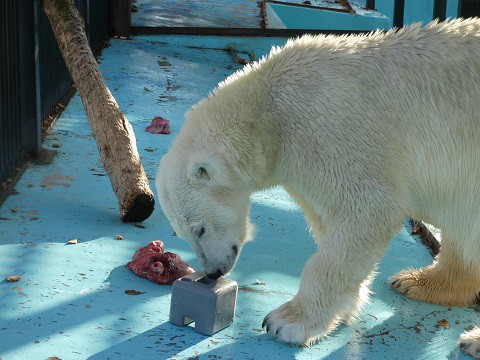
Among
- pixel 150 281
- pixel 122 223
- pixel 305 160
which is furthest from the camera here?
pixel 122 223

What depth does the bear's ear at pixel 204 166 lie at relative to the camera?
3.32 m

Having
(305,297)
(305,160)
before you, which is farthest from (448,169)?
(305,297)

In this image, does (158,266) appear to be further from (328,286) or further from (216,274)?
(328,286)

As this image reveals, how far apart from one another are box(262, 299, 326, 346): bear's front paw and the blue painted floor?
4 centimetres

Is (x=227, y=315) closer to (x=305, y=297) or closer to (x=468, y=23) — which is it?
(x=305, y=297)

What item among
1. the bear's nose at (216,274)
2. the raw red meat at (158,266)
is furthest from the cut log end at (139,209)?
the bear's nose at (216,274)

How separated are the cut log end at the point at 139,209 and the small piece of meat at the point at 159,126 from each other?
1907 millimetres

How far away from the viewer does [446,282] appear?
157 inches

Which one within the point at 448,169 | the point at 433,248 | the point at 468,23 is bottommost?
the point at 433,248

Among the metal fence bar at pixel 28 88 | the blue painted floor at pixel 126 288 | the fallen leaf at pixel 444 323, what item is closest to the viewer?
the blue painted floor at pixel 126 288

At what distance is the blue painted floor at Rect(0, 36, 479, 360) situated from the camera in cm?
331

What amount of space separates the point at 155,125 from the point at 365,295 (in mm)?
3204

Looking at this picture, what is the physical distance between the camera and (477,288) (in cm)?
395

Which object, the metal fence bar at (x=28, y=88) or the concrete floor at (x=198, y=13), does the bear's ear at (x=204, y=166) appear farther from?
the concrete floor at (x=198, y=13)
